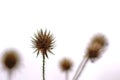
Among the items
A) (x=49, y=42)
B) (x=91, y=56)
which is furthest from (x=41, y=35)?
(x=91, y=56)

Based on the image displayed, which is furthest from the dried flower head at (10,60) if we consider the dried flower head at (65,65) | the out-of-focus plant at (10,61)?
the dried flower head at (65,65)

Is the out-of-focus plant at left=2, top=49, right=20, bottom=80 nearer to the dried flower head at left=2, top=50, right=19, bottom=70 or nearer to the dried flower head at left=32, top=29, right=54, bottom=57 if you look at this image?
the dried flower head at left=2, top=50, right=19, bottom=70

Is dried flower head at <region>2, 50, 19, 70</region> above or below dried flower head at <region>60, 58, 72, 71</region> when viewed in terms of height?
above

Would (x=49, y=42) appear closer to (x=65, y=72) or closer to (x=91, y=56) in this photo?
(x=91, y=56)

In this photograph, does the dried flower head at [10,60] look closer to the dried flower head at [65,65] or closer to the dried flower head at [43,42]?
the dried flower head at [43,42]

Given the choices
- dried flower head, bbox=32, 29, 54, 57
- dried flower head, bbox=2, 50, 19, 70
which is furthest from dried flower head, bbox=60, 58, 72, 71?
dried flower head, bbox=2, 50, 19, 70
